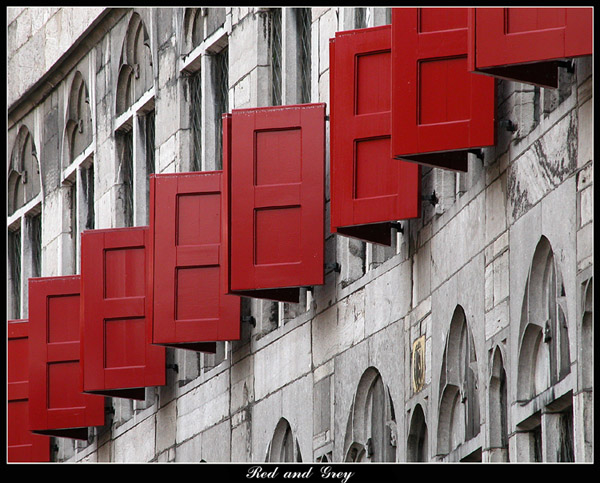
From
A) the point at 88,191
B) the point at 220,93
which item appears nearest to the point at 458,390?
the point at 220,93

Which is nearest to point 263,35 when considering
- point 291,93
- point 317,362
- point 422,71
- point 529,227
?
point 291,93

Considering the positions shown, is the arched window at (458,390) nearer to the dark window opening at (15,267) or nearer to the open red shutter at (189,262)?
the open red shutter at (189,262)

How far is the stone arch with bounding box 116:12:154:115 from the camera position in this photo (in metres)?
24.3

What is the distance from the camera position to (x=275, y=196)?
19.0 meters

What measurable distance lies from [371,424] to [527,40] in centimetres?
461

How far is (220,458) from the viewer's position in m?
21.3

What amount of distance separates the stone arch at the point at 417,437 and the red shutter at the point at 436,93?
6.58ft

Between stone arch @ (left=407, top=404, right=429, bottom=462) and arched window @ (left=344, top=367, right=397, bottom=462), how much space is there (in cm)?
45

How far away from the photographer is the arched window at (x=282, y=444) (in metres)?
19.8

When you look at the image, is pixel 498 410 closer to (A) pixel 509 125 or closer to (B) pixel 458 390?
(B) pixel 458 390

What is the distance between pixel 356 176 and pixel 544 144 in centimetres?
302

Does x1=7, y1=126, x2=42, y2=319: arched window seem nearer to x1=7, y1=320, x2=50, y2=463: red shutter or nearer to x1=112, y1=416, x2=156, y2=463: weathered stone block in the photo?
x1=7, y1=320, x2=50, y2=463: red shutter

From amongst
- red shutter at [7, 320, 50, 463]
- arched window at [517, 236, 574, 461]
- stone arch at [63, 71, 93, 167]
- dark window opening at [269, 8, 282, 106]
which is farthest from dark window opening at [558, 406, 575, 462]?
stone arch at [63, 71, 93, 167]

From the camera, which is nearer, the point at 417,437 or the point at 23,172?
the point at 417,437
